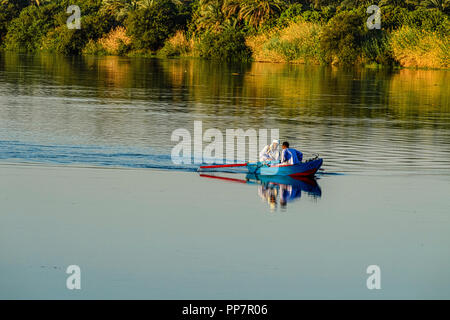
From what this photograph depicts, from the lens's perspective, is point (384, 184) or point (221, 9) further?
point (221, 9)

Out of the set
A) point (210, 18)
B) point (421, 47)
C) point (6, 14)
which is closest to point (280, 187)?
point (421, 47)

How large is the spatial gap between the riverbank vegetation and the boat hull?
65113mm

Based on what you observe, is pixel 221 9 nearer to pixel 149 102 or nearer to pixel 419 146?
pixel 149 102

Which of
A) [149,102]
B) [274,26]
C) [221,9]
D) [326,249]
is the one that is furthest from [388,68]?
[326,249]

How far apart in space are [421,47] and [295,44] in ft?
49.7

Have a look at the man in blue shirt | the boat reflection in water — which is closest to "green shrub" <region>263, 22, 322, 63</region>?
the boat reflection in water

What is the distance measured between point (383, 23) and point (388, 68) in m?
9.12

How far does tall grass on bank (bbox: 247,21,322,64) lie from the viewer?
93250 mm

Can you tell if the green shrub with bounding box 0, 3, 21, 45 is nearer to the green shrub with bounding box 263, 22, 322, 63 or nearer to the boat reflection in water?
the green shrub with bounding box 263, 22, 322, 63

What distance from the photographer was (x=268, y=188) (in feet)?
75.7

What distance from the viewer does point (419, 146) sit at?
30.8 metres

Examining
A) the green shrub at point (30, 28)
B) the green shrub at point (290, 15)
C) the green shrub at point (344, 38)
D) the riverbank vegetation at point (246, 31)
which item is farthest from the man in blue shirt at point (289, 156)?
the green shrub at point (30, 28)

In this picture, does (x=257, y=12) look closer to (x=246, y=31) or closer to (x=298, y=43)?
(x=246, y=31)

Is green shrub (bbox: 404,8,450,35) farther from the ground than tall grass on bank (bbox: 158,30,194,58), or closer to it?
farther from the ground
